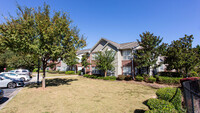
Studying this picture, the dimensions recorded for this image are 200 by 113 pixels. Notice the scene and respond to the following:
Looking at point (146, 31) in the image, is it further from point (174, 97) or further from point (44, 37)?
point (44, 37)

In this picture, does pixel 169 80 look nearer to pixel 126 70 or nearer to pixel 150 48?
pixel 150 48

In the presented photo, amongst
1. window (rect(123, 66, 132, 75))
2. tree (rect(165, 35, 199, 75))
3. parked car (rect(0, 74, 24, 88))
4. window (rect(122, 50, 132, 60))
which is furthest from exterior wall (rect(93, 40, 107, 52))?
parked car (rect(0, 74, 24, 88))

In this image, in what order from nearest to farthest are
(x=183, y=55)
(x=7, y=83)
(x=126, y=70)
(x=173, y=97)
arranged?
(x=173, y=97), (x=7, y=83), (x=183, y=55), (x=126, y=70)

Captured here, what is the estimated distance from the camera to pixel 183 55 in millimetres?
16062

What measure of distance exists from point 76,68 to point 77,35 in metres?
24.3

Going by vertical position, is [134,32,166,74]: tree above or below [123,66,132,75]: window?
above

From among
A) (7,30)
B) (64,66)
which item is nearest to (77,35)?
(7,30)

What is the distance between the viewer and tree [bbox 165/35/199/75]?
15.9 meters

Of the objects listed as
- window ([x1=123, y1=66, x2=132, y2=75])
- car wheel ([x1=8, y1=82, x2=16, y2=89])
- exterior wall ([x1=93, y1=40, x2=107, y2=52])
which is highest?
exterior wall ([x1=93, y1=40, x2=107, y2=52])

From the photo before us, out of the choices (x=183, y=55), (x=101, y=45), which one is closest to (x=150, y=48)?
(x=183, y=55)

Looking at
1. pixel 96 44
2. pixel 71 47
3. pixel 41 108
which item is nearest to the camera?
pixel 41 108

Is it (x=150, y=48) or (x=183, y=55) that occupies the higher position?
(x=150, y=48)

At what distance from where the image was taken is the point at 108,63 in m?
21.9

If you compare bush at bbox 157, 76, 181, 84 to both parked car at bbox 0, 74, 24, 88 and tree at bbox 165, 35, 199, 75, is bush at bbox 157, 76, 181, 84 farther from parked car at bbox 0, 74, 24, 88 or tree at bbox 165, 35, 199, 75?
parked car at bbox 0, 74, 24, 88
